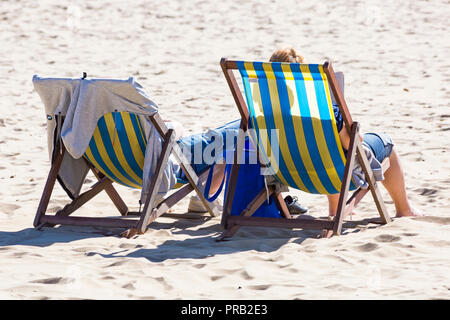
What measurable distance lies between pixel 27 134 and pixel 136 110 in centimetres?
321

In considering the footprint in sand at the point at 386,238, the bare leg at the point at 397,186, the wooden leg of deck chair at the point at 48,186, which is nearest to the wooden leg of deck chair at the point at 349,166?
the footprint in sand at the point at 386,238

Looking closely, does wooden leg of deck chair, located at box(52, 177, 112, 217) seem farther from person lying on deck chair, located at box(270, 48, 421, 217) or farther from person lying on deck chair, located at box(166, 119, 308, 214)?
person lying on deck chair, located at box(270, 48, 421, 217)

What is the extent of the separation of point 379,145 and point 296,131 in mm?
667

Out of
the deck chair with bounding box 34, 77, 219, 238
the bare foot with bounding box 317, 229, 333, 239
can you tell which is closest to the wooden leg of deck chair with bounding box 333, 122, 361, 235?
the bare foot with bounding box 317, 229, 333, 239

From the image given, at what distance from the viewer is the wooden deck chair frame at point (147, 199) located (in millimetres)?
4691

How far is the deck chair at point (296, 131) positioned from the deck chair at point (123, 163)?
15.2 inches

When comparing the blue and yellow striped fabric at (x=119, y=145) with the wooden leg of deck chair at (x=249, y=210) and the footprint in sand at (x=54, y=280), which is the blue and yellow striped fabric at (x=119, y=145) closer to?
the wooden leg of deck chair at (x=249, y=210)

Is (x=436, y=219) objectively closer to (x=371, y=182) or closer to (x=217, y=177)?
(x=371, y=182)

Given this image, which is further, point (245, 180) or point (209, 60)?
point (209, 60)

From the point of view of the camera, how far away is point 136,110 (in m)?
4.54

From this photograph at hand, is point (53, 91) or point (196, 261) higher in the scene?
point (53, 91)

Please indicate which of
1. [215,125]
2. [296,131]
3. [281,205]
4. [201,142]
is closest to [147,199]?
[201,142]

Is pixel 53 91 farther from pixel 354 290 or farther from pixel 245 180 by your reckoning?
pixel 354 290

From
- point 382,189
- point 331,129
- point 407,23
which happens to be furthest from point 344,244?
point 407,23
